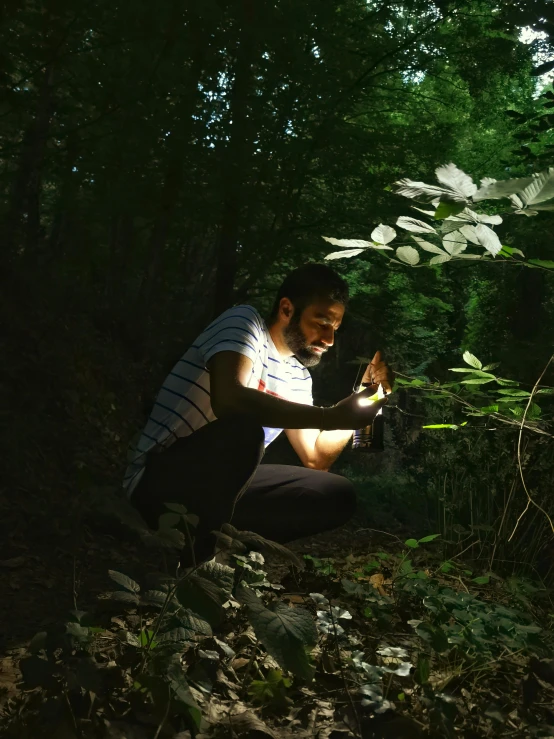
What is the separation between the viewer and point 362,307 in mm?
8109

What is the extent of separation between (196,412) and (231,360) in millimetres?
436

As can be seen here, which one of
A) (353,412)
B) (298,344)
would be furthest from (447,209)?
(298,344)

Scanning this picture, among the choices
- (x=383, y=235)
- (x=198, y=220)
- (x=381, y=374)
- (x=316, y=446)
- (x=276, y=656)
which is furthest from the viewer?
(x=198, y=220)

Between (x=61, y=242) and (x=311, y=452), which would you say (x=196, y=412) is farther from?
(x=61, y=242)

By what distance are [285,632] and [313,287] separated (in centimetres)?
198

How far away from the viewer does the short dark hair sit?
357cm

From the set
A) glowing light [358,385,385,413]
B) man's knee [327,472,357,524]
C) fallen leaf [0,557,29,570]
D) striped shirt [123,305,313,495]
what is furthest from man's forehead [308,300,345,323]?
fallen leaf [0,557,29,570]

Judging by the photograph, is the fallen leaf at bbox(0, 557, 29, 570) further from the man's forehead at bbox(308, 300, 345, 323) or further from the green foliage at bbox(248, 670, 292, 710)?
the green foliage at bbox(248, 670, 292, 710)

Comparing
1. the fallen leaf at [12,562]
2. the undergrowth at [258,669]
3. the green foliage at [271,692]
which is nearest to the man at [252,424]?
the undergrowth at [258,669]

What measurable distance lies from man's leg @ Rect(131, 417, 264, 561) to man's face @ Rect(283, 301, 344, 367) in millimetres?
594

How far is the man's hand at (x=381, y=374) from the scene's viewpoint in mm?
3338

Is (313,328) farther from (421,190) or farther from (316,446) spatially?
(421,190)

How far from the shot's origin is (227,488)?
322 cm

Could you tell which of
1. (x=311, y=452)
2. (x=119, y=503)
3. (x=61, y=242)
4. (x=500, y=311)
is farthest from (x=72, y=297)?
(x=500, y=311)
